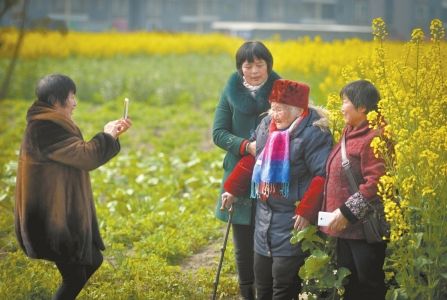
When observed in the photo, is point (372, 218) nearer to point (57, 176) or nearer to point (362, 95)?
point (362, 95)

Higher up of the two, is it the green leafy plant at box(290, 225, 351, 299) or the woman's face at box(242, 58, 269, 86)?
the woman's face at box(242, 58, 269, 86)

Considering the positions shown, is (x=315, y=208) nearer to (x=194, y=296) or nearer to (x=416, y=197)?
(x=416, y=197)

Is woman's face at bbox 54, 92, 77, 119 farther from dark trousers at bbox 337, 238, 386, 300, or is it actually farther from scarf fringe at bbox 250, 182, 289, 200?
dark trousers at bbox 337, 238, 386, 300

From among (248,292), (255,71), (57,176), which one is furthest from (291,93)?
(248,292)

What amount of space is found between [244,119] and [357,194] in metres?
1.16

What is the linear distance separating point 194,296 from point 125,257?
2.76 ft

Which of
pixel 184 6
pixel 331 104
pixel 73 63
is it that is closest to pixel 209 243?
pixel 331 104

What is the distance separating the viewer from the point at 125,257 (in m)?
6.05

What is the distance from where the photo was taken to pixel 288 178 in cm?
438

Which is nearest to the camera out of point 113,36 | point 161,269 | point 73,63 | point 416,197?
point 416,197

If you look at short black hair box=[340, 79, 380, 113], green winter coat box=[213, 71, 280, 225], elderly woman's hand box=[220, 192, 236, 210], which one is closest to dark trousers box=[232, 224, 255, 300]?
green winter coat box=[213, 71, 280, 225]

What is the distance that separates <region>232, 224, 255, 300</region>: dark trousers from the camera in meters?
5.17

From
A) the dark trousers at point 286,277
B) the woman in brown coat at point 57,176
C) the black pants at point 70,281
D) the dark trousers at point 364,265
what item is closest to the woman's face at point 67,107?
the woman in brown coat at point 57,176

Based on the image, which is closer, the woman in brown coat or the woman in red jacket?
the woman in red jacket
